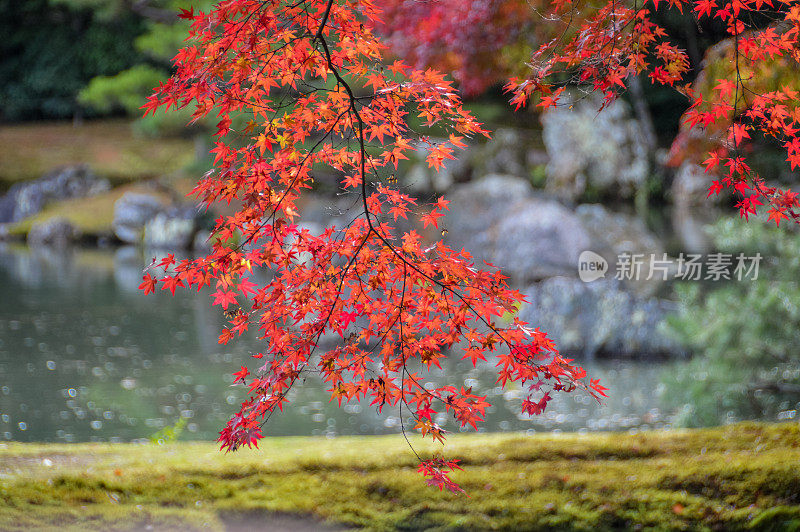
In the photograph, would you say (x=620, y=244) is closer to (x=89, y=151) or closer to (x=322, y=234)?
(x=322, y=234)

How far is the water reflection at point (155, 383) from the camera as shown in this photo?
4.46 meters

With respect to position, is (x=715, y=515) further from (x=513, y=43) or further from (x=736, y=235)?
(x=513, y=43)

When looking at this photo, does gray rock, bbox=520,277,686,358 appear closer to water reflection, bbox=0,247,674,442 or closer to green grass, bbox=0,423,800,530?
water reflection, bbox=0,247,674,442

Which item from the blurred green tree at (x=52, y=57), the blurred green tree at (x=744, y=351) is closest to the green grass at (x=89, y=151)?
the blurred green tree at (x=52, y=57)

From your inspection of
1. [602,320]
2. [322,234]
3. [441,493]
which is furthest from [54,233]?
[322,234]

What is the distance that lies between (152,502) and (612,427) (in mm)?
2777

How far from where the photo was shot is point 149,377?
17.8ft

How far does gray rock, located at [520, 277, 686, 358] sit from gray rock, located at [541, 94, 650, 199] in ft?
20.8

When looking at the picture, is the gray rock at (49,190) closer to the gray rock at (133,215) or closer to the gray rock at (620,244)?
the gray rock at (133,215)

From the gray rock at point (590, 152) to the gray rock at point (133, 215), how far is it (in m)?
6.26

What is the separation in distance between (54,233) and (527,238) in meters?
8.32

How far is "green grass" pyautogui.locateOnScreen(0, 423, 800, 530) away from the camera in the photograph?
2.31 metres

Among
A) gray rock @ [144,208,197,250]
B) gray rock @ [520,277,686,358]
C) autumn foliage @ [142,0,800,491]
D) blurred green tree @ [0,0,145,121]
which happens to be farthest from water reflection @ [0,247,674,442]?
blurred green tree @ [0,0,145,121]

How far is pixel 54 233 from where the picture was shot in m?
12.2
